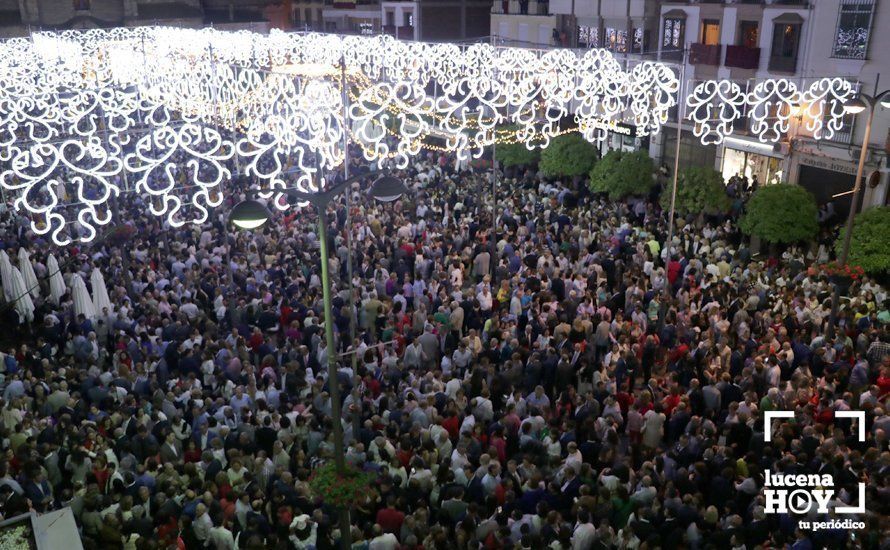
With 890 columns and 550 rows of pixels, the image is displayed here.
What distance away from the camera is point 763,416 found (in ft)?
33.8

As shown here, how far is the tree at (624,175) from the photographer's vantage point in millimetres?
22141

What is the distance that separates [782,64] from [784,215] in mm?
7975

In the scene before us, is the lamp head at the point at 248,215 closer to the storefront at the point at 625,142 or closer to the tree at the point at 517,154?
the tree at the point at 517,154

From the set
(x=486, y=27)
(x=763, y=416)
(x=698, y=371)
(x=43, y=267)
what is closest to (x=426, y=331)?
(x=698, y=371)

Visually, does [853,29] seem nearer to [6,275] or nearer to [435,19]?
[6,275]

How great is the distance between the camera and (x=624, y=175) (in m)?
22.2

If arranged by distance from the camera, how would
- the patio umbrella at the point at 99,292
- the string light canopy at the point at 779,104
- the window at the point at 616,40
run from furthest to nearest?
the window at the point at 616,40 < the string light canopy at the point at 779,104 < the patio umbrella at the point at 99,292

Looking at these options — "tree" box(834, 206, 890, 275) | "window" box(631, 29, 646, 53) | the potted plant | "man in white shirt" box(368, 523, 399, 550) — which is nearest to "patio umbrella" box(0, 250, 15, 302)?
"man in white shirt" box(368, 523, 399, 550)

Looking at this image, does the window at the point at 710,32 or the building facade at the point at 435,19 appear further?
the building facade at the point at 435,19

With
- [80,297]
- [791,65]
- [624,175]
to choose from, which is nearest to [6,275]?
[80,297]

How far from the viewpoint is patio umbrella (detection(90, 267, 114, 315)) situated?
14.7 m

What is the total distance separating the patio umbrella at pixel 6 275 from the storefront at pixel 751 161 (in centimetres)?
1900

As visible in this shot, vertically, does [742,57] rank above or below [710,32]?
below

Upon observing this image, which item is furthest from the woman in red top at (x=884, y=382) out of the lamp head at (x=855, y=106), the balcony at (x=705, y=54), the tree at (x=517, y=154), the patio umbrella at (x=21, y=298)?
the balcony at (x=705, y=54)
